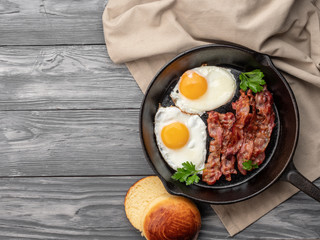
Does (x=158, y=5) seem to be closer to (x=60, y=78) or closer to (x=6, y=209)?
(x=60, y=78)

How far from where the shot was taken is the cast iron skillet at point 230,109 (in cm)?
212

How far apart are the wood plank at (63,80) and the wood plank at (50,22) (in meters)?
0.07

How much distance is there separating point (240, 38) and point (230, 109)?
0.48 meters

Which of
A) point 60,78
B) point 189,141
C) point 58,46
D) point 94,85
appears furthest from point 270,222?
point 58,46

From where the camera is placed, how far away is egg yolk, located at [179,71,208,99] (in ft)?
7.23

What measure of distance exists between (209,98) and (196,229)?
0.88 metres

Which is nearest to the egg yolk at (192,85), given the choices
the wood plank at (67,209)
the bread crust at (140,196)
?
the bread crust at (140,196)

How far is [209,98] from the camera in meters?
2.27

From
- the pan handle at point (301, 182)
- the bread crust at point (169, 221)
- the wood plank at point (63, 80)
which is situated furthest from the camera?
the wood plank at point (63, 80)

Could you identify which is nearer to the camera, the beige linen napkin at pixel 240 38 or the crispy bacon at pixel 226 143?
the beige linen napkin at pixel 240 38

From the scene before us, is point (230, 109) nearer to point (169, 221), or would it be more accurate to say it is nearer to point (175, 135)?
point (175, 135)

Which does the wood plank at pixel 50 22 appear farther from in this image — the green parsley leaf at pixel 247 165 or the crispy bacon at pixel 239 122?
the green parsley leaf at pixel 247 165

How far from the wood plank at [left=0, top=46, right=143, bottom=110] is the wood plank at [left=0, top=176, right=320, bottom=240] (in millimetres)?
569

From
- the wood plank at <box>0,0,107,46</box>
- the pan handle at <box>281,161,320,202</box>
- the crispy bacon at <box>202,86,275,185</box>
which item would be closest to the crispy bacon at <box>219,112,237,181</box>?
the crispy bacon at <box>202,86,275,185</box>
